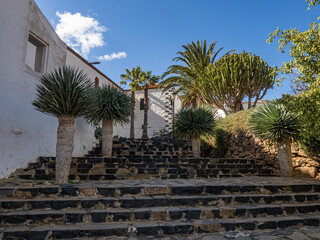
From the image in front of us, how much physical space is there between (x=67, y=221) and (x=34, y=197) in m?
0.96

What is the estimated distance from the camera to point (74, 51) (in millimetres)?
11477

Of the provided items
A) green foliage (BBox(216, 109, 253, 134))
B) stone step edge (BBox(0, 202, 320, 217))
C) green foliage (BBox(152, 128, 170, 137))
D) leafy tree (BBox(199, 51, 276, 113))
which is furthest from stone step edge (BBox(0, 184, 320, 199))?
green foliage (BBox(152, 128, 170, 137))

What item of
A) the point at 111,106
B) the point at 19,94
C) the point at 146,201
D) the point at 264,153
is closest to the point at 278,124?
the point at 264,153

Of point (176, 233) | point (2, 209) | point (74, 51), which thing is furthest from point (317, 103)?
point (74, 51)

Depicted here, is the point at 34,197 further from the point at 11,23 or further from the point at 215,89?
the point at 215,89

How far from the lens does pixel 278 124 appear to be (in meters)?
6.35

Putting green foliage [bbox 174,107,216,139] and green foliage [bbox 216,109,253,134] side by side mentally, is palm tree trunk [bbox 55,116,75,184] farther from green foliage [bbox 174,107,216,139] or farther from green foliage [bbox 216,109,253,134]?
green foliage [bbox 216,109,253,134]

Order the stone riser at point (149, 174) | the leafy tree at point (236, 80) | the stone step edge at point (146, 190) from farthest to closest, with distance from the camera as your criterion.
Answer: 1. the leafy tree at point (236, 80)
2. the stone riser at point (149, 174)
3. the stone step edge at point (146, 190)

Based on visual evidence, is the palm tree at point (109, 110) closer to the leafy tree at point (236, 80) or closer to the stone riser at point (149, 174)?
the stone riser at point (149, 174)

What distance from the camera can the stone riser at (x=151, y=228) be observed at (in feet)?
→ 9.77

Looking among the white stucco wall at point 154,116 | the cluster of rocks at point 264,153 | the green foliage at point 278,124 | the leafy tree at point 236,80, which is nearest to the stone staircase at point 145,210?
the green foliage at point 278,124

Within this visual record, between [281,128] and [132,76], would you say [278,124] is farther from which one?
[132,76]

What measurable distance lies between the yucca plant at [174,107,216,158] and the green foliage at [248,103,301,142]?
7.81 feet

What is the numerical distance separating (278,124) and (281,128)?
0.15 m
